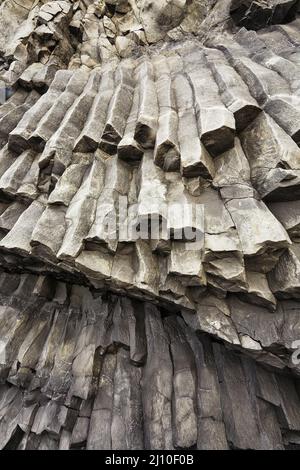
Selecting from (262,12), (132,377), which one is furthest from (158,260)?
(262,12)

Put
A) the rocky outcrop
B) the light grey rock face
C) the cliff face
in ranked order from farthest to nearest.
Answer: the rocky outcrop → the light grey rock face → the cliff face

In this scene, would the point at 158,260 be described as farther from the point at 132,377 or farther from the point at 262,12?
the point at 262,12

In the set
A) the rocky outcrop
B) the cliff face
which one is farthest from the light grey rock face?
the rocky outcrop

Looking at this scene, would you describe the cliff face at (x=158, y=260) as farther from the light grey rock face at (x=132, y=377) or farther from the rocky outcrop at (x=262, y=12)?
the rocky outcrop at (x=262, y=12)

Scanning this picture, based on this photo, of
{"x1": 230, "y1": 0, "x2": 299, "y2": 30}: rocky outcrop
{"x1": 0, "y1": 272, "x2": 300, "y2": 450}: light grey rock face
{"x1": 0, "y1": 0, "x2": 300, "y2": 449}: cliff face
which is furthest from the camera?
{"x1": 230, "y1": 0, "x2": 299, "y2": 30}: rocky outcrop

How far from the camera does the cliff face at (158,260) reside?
5.87 m

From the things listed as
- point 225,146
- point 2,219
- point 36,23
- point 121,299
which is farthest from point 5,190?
point 36,23

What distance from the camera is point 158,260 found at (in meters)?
6.40

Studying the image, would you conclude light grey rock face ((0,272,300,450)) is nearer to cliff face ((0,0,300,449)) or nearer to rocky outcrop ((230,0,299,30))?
cliff face ((0,0,300,449))

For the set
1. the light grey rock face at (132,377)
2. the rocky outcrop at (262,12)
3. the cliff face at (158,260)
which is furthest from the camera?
the rocky outcrop at (262,12)

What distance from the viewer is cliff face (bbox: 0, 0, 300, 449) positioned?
5.87 meters

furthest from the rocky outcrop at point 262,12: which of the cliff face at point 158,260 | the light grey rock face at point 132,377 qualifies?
the light grey rock face at point 132,377

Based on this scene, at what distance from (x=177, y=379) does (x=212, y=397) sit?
0.86 meters

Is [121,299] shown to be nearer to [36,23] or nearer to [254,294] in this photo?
[254,294]
